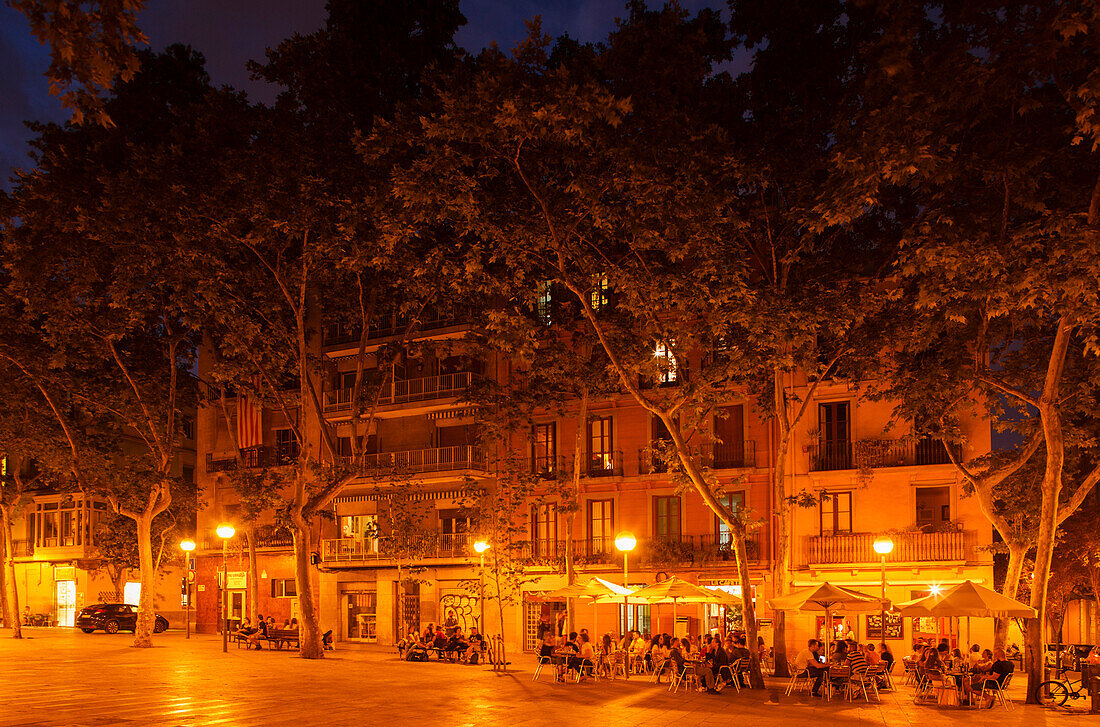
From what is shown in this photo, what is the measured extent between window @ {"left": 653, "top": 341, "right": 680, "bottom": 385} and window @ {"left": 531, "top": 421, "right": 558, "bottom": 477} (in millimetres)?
5172

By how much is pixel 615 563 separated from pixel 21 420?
894 inches

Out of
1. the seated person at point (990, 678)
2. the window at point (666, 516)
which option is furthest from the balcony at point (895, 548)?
the seated person at point (990, 678)

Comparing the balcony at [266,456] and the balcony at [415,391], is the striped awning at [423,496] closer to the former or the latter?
the balcony at [266,456]

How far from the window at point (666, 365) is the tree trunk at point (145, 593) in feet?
61.4

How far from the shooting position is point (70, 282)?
1289 inches

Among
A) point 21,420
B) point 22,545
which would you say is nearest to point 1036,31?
point 21,420

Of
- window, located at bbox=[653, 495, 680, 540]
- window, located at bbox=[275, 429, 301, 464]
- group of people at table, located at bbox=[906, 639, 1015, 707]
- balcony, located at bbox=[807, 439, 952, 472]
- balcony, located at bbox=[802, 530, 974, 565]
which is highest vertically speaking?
window, located at bbox=[275, 429, 301, 464]

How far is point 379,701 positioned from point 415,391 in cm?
2490

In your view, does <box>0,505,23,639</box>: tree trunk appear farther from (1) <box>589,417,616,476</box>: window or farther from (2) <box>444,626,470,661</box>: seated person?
(1) <box>589,417,616,476</box>: window

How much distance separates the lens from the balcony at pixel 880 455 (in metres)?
34.0

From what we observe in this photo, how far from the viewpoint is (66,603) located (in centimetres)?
6019

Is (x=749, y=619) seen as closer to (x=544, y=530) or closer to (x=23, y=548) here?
(x=544, y=530)

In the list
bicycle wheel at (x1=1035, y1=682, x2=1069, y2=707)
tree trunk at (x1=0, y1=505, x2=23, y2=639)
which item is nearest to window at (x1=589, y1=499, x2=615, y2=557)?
bicycle wheel at (x1=1035, y1=682, x2=1069, y2=707)

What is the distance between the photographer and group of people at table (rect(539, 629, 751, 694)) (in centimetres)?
2372
